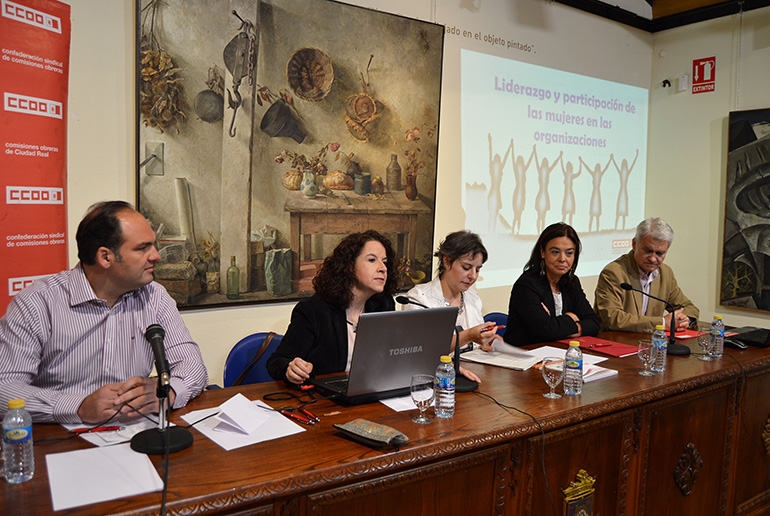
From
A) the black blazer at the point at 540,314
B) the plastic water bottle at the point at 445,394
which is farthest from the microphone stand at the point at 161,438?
the black blazer at the point at 540,314

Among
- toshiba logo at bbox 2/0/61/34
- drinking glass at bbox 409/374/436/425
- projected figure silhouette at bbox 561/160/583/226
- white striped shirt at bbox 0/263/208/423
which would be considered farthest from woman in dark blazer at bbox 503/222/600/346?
toshiba logo at bbox 2/0/61/34

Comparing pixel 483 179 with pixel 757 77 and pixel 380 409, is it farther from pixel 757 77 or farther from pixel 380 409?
pixel 380 409

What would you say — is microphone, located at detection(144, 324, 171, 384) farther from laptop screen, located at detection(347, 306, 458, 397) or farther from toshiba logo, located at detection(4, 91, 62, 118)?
toshiba logo, located at detection(4, 91, 62, 118)

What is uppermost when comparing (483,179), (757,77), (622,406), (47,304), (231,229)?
(757,77)

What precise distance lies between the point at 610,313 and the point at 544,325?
2.21ft

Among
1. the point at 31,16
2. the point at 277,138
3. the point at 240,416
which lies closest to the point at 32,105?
the point at 31,16

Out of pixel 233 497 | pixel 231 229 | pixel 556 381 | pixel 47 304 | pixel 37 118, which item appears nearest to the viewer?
pixel 233 497

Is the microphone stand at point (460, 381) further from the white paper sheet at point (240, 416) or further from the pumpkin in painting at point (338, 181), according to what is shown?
the pumpkin in painting at point (338, 181)

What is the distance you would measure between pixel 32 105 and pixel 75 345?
3.64 ft

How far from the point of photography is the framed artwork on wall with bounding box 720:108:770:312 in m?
5.01

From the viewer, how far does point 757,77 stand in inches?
201

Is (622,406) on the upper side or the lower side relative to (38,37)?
lower

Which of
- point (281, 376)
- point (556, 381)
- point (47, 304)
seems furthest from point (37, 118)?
point (556, 381)

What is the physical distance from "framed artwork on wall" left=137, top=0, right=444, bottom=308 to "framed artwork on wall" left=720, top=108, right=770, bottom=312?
2788mm
